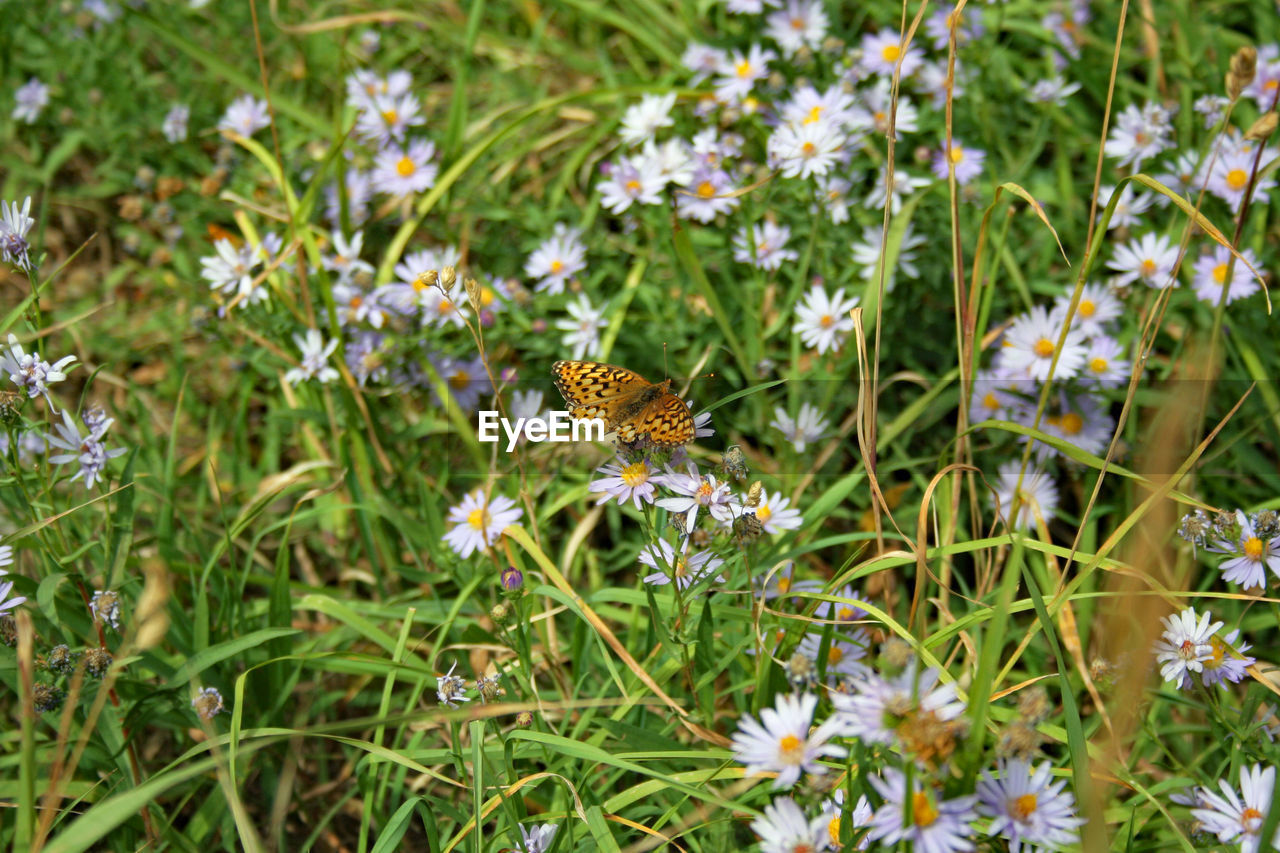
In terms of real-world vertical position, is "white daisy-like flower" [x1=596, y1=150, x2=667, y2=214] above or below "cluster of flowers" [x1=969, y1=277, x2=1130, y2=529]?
below

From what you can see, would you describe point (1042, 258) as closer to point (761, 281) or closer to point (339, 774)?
point (761, 281)

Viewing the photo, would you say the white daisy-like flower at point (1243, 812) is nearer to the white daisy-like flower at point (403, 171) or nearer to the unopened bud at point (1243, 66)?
the unopened bud at point (1243, 66)

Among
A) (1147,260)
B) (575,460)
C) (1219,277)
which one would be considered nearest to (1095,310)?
(1147,260)

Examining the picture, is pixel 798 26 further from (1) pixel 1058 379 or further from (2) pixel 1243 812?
(2) pixel 1243 812

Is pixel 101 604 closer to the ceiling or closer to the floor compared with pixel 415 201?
closer to the floor

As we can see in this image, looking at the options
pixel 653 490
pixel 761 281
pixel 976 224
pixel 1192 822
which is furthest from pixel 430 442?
pixel 1192 822

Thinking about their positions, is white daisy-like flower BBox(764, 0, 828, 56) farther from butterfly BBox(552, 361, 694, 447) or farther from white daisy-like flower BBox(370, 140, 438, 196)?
butterfly BBox(552, 361, 694, 447)

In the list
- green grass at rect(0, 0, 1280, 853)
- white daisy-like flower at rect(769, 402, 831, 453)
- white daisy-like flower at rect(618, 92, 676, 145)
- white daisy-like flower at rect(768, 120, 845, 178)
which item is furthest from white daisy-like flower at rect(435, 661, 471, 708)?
white daisy-like flower at rect(618, 92, 676, 145)
